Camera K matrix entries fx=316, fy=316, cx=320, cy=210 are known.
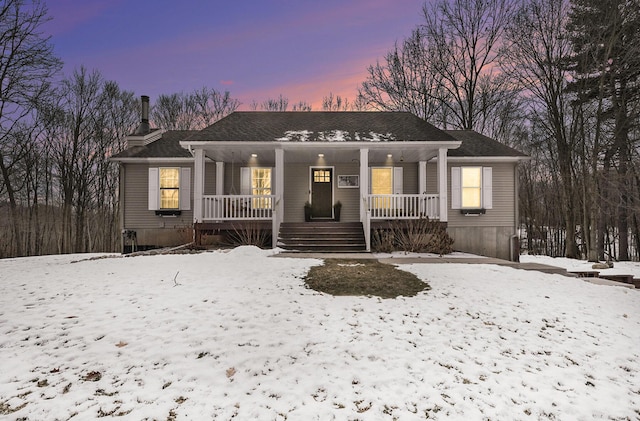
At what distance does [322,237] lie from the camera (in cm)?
988

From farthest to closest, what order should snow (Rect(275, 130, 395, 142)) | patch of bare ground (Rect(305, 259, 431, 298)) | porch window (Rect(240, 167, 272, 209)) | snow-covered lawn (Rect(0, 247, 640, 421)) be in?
1. porch window (Rect(240, 167, 272, 209))
2. snow (Rect(275, 130, 395, 142))
3. patch of bare ground (Rect(305, 259, 431, 298))
4. snow-covered lawn (Rect(0, 247, 640, 421))

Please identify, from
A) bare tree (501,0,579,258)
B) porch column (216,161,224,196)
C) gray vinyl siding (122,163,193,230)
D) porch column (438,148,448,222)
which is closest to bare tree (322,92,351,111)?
bare tree (501,0,579,258)

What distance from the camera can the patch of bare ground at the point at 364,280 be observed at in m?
5.13

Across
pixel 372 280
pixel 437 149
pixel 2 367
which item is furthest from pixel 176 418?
pixel 437 149

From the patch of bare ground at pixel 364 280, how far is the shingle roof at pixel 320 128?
202 inches

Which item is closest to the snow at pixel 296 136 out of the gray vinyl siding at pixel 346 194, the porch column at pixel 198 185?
the gray vinyl siding at pixel 346 194

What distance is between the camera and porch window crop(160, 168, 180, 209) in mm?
12235

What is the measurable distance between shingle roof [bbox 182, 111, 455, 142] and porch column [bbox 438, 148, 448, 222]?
1.79ft

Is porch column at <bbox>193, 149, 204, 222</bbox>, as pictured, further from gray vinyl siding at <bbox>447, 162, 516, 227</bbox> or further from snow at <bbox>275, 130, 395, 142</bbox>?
gray vinyl siding at <bbox>447, 162, 516, 227</bbox>

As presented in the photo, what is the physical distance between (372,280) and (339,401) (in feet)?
10.6

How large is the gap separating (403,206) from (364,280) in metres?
5.48

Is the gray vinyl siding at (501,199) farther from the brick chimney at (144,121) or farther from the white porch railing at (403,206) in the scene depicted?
the brick chimney at (144,121)

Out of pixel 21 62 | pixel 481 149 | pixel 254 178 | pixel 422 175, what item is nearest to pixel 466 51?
pixel 481 149

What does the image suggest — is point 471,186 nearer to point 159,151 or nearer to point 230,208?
point 230,208
